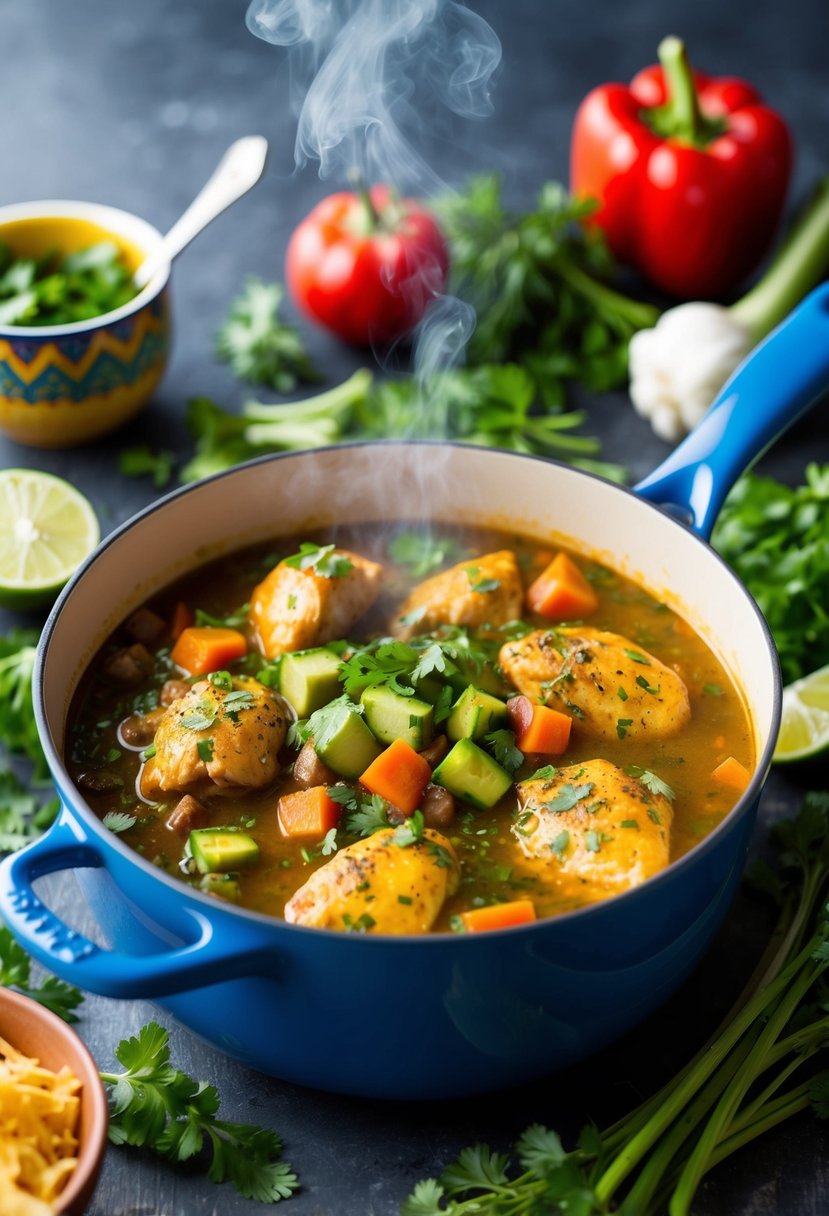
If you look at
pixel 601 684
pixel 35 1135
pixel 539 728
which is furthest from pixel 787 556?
pixel 35 1135

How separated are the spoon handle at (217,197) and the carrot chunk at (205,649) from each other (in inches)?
71.3

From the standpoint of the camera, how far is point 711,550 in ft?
10.9

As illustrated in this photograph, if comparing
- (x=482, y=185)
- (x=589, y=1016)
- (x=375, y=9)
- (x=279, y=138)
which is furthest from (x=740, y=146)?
(x=589, y=1016)

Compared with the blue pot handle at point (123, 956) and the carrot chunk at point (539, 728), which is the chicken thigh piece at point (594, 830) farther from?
the blue pot handle at point (123, 956)

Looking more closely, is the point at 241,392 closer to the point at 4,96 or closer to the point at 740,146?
the point at 740,146

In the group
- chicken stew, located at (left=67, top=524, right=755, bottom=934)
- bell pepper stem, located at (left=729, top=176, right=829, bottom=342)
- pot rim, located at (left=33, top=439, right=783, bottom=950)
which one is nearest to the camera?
pot rim, located at (left=33, top=439, right=783, bottom=950)

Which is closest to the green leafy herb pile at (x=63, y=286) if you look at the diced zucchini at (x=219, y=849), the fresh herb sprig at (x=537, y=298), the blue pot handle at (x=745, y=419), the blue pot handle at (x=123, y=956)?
the fresh herb sprig at (x=537, y=298)

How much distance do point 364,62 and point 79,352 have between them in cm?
134

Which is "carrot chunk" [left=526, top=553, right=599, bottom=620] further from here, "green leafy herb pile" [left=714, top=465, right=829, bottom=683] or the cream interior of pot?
"green leafy herb pile" [left=714, top=465, right=829, bottom=683]

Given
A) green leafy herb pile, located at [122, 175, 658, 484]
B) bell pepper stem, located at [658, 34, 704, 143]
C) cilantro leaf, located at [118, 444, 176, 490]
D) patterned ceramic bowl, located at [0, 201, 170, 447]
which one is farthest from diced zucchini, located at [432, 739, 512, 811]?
bell pepper stem, located at [658, 34, 704, 143]

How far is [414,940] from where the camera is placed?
234 centimetres

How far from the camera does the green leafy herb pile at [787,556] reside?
3920 millimetres

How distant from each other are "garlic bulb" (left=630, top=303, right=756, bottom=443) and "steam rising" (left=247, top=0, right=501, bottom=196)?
3.75 feet

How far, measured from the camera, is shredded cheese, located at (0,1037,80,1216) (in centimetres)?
238
